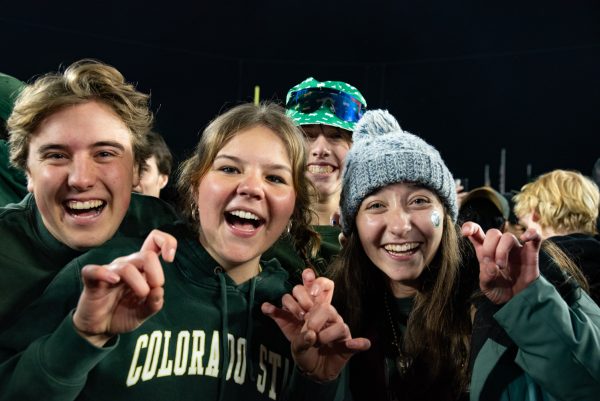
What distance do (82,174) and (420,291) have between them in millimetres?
1149

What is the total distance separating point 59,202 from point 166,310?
0.40 m

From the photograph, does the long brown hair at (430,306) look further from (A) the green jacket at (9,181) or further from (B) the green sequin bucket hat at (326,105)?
(A) the green jacket at (9,181)

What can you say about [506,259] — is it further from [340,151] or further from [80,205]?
[340,151]

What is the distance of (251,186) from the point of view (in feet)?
5.10

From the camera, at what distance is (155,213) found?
5.82 feet

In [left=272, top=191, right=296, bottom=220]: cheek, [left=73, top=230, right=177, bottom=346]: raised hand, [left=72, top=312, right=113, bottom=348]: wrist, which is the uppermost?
[left=272, top=191, right=296, bottom=220]: cheek

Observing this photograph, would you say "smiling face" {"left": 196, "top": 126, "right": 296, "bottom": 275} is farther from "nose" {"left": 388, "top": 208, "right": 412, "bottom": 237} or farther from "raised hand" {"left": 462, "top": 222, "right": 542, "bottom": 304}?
"raised hand" {"left": 462, "top": 222, "right": 542, "bottom": 304}

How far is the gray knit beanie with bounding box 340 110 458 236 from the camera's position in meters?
1.96

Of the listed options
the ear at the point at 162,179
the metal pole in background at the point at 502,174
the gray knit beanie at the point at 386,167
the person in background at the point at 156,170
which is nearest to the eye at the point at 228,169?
the gray knit beanie at the point at 386,167

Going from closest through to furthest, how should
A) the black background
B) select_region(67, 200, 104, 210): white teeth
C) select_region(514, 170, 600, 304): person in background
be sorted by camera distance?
select_region(67, 200, 104, 210): white teeth < select_region(514, 170, 600, 304): person in background < the black background

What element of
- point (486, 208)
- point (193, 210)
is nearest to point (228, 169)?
point (193, 210)

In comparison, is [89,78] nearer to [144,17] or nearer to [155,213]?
[155,213]

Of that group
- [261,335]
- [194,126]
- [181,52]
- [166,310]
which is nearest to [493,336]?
[261,335]

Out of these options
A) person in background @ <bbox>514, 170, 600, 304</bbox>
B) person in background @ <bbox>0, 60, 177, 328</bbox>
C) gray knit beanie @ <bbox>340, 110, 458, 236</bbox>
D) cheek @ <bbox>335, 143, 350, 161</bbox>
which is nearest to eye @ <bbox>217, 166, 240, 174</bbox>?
person in background @ <bbox>0, 60, 177, 328</bbox>
